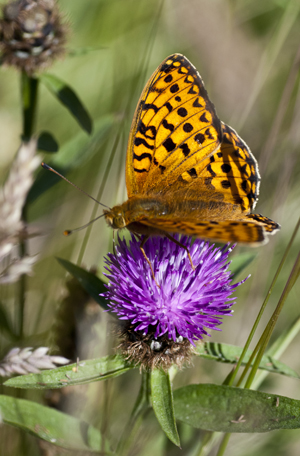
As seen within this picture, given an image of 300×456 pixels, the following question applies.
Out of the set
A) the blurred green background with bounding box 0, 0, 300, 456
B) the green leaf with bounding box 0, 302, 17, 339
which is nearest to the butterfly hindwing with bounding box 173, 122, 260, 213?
the blurred green background with bounding box 0, 0, 300, 456

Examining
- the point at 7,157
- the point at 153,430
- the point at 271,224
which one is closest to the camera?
the point at 271,224

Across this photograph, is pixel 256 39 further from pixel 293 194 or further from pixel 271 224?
pixel 271 224

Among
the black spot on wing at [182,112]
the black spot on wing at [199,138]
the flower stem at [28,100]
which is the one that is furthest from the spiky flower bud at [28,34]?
the black spot on wing at [199,138]

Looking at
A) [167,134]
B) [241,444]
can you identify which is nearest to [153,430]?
[241,444]

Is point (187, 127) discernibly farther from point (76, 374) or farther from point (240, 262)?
point (76, 374)

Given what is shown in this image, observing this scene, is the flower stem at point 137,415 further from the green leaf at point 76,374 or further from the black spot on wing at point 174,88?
the black spot on wing at point 174,88

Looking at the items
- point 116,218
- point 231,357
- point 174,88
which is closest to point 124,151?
point 174,88
